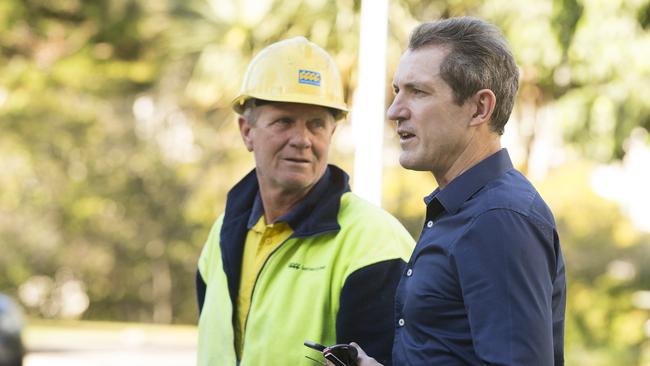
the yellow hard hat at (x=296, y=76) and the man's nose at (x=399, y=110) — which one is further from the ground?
the yellow hard hat at (x=296, y=76)

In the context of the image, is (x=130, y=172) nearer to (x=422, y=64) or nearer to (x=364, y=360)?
(x=364, y=360)

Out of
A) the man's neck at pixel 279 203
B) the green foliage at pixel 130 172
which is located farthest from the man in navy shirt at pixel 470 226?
the green foliage at pixel 130 172

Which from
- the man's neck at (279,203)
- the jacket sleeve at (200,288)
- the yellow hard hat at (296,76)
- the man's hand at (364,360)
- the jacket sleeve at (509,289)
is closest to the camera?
the jacket sleeve at (509,289)

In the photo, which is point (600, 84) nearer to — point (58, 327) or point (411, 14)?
point (411, 14)

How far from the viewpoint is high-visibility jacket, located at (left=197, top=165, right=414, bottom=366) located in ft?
9.21

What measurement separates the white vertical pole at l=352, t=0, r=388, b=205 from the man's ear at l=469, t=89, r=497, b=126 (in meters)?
2.47

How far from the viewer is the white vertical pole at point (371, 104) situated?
15.7 feet

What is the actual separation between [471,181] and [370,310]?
67cm

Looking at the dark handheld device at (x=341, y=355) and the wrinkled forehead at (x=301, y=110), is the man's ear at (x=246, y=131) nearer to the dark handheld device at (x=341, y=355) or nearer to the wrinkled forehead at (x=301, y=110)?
the wrinkled forehead at (x=301, y=110)

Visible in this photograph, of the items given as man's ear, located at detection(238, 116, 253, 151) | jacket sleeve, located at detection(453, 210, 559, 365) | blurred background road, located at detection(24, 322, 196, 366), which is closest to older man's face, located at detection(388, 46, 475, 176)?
jacket sleeve, located at detection(453, 210, 559, 365)

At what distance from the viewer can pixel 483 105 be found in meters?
2.24

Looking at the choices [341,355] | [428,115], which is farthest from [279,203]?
[428,115]

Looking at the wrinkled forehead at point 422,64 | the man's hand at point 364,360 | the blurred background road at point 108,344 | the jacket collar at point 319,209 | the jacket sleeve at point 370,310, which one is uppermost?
the wrinkled forehead at point 422,64

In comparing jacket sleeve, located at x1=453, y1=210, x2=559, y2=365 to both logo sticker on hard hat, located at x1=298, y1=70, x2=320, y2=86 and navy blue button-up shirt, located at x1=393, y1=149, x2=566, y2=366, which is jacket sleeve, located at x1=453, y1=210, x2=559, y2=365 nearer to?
navy blue button-up shirt, located at x1=393, y1=149, x2=566, y2=366
